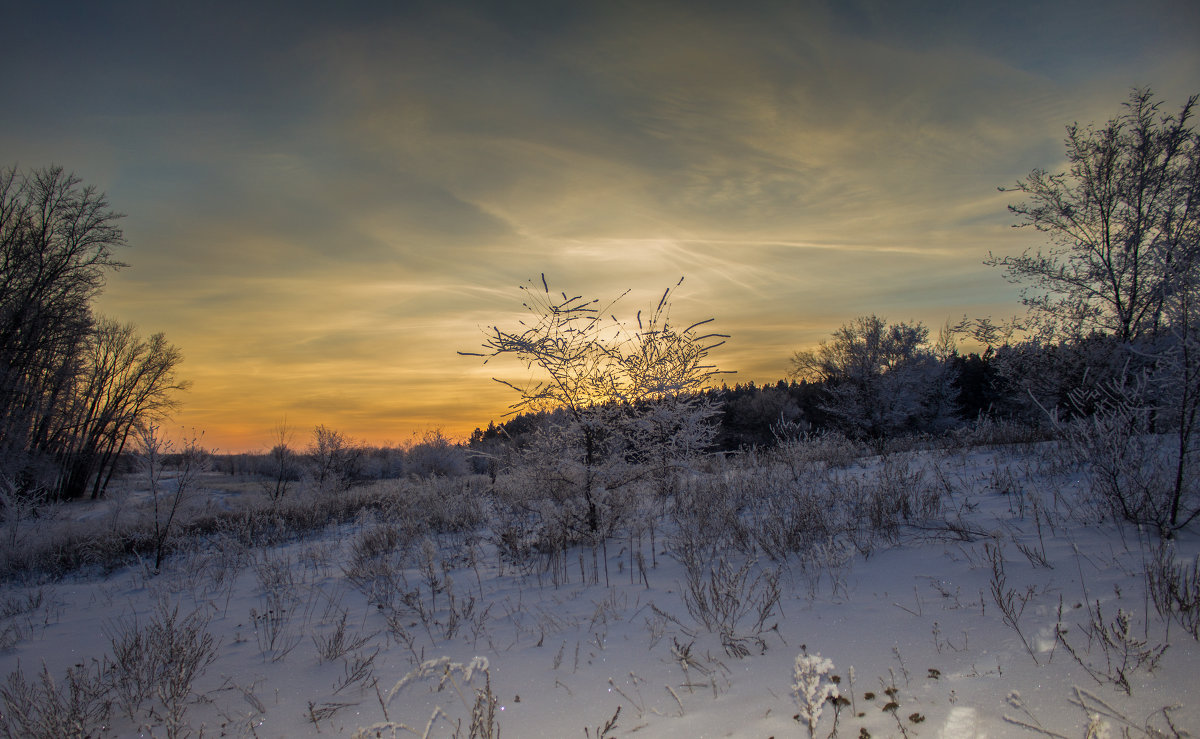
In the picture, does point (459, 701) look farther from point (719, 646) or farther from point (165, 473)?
point (165, 473)

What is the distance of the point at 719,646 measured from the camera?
3.36m

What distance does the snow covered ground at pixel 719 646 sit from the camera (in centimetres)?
241

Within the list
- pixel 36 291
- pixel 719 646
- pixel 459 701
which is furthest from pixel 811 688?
pixel 36 291

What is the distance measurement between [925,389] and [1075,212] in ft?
76.7

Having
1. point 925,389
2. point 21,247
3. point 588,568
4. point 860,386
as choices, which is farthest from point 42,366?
point 925,389

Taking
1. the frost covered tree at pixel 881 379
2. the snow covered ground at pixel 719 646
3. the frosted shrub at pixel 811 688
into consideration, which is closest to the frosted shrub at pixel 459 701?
the snow covered ground at pixel 719 646

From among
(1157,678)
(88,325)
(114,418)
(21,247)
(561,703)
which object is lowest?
(561,703)

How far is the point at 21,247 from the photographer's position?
1855 centimetres

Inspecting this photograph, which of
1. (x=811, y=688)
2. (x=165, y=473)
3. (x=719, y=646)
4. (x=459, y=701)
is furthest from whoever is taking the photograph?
(x=165, y=473)

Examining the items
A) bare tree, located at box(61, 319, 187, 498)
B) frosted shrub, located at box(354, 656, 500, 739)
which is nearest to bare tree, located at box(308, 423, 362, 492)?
bare tree, located at box(61, 319, 187, 498)

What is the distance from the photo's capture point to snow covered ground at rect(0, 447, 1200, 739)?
241cm

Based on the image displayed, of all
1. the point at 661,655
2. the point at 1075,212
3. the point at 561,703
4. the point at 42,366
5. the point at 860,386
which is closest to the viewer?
the point at 561,703

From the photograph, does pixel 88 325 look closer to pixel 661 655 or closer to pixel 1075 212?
pixel 661 655

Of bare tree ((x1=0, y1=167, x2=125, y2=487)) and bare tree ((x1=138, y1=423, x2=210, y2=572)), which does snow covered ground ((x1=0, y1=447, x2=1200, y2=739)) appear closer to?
bare tree ((x1=138, y1=423, x2=210, y2=572))
